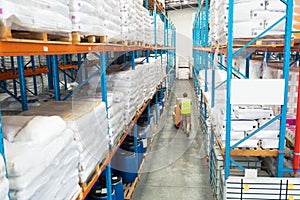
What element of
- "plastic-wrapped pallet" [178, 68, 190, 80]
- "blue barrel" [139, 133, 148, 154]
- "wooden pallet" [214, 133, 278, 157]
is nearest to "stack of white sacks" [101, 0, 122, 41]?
"wooden pallet" [214, 133, 278, 157]

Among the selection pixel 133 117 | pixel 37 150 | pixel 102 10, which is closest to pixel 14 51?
pixel 37 150

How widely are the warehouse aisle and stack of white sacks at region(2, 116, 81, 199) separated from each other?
3.56 metres

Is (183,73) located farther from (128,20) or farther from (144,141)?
(128,20)

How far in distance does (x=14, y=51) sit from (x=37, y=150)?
2.46ft

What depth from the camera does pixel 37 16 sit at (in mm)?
2062

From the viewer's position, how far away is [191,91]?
19547 millimetres

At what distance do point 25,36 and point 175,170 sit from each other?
5779mm

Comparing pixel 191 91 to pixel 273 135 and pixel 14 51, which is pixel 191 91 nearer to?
pixel 273 135

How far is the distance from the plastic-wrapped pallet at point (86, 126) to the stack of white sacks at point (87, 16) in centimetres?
91

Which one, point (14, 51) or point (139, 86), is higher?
point (14, 51)

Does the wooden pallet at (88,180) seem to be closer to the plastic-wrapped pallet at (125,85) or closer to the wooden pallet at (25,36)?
the wooden pallet at (25,36)

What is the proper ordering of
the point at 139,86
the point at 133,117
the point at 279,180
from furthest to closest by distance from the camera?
the point at 139,86, the point at 133,117, the point at 279,180

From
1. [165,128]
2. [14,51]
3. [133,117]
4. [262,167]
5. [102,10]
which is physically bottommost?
[165,128]

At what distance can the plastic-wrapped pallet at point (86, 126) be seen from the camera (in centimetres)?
302
